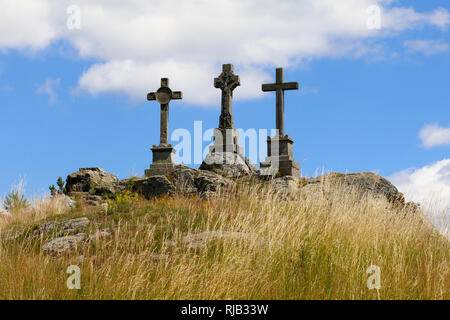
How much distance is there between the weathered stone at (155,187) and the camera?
1243 cm

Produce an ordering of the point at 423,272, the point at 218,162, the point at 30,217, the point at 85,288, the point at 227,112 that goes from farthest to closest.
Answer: the point at 227,112 → the point at 218,162 → the point at 30,217 → the point at 423,272 → the point at 85,288

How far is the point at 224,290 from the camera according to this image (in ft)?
14.0

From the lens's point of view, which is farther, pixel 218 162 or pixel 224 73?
pixel 224 73

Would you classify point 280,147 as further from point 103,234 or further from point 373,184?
point 103,234

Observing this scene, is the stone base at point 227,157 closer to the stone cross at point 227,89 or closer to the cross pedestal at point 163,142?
the stone cross at point 227,89

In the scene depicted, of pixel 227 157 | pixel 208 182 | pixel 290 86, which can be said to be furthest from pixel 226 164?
pixel 290 86

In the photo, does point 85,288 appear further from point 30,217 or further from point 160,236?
point 30,217

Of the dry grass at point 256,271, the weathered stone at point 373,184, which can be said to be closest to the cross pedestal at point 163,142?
the weathered stone at point 373,184

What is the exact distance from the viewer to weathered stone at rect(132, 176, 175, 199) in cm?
1243

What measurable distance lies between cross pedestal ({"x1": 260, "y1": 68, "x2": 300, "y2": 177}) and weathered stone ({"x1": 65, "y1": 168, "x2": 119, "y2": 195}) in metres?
4.79

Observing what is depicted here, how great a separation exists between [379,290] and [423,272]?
923mm
